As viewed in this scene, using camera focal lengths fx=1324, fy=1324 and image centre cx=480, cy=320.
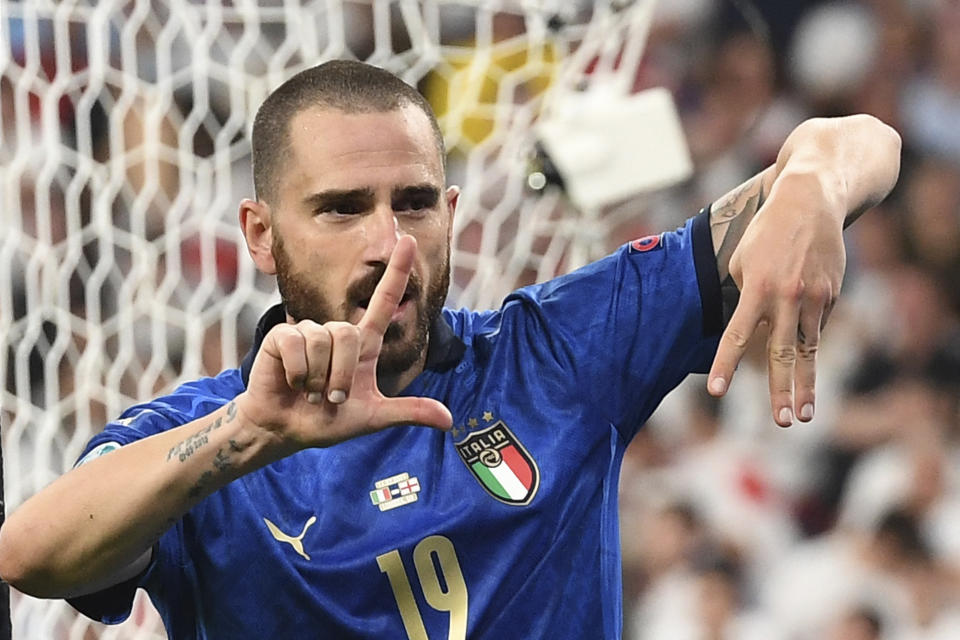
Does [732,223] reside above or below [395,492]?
above

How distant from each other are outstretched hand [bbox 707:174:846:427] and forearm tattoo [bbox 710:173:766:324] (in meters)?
0.23

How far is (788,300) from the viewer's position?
1197 mm

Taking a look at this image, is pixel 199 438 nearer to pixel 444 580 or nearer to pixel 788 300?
pixel 444 580

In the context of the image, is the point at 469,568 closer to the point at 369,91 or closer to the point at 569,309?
the point at 569,309

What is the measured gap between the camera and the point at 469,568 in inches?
57.2

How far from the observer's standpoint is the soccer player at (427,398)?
135 cm

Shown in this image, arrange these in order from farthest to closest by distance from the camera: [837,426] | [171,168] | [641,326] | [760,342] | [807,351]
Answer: [760,342], [837,426], [171,168], [641,326], [807,351]

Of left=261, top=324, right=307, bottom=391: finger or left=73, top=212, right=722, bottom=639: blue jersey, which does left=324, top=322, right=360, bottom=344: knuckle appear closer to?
left=261, top=324, right=307, bottom=391: finger

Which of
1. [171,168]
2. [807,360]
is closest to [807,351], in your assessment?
[807,360]

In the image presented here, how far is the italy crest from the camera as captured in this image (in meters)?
1.47

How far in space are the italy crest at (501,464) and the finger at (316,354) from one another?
1.33ft

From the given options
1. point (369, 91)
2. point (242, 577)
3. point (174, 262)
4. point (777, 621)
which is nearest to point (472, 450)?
point (242, 577)

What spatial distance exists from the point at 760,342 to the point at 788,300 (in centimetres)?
230

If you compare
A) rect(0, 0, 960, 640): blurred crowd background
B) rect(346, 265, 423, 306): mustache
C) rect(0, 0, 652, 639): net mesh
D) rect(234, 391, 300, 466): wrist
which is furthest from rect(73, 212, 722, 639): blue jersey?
rect(0, 0, 960, 640): blurred crowd background
